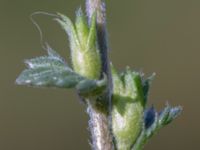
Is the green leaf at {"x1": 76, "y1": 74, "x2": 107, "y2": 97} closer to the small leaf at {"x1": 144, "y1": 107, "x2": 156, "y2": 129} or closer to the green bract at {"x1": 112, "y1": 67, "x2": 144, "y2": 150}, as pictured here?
the green bract at {"x1": 112, "y1": 67, "x2": 144, "y2": 150}

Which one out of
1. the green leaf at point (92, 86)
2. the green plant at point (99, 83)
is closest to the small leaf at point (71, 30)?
the green plant at point (99, 83)

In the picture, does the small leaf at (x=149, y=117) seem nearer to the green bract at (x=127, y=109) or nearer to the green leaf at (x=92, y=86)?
the green bract at (x=127, y=109)

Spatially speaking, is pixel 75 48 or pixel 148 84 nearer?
pixel 75 48

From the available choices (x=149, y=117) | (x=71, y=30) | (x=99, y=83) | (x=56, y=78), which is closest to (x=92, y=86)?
(x=99, y=83)

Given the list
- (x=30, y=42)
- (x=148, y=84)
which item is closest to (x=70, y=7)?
(x=30, y=42)

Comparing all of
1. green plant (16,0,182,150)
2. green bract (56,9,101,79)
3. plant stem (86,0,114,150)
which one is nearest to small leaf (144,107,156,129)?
green plant (16,0,182,150)

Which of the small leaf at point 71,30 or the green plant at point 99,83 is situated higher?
the small leaf at point 71,30

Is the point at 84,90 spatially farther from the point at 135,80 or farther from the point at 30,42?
the point at 30,42

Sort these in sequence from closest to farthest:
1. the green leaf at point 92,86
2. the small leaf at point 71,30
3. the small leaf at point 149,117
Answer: the green leaf at point 92,86 → the small leaf at point 71,30 → the small leaf at point 149,117
